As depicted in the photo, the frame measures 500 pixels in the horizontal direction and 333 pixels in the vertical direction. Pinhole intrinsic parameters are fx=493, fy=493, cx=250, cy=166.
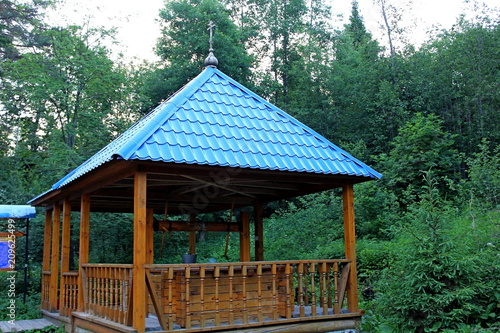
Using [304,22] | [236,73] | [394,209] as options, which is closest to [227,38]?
[236,73]

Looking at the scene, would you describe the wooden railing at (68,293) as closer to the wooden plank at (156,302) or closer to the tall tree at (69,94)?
the wooden plank at (156,302)

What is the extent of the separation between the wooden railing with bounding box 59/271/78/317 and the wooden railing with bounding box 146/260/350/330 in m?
2.16

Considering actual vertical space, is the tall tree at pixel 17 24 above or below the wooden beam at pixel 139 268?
above

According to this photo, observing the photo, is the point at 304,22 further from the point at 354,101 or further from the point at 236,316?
the point at 236,316

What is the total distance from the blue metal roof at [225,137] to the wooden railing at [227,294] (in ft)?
4.74

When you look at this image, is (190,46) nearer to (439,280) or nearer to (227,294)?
(227,294)

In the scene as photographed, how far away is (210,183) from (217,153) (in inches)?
57.8

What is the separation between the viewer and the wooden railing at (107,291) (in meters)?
6.50

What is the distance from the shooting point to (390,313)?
761 centimetres

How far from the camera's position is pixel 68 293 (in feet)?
31.5

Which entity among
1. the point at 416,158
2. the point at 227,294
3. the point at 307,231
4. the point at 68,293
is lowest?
the point at 68,293

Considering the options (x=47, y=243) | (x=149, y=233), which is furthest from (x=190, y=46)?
(x=149, y=233)

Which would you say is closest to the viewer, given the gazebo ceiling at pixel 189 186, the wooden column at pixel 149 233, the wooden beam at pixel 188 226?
the gazebo ceiling at pixel 189 186

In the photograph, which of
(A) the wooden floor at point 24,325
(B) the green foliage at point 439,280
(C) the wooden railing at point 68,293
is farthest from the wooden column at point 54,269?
(B) the green foliage at point 439,280
